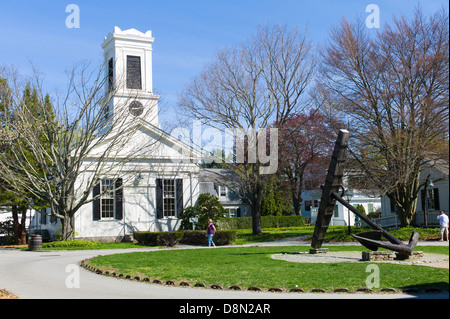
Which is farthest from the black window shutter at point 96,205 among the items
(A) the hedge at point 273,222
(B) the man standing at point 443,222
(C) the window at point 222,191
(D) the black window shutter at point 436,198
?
(C) the window at point 222,191

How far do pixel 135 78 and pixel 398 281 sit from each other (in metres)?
27.2

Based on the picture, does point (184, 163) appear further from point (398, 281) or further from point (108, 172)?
point (398, 281)

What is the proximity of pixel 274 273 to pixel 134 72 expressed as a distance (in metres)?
25.1

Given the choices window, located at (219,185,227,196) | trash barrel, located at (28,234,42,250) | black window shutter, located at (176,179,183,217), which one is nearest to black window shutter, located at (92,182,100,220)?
trash barrel, located at (28,234,42,250)

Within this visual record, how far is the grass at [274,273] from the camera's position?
10156mm

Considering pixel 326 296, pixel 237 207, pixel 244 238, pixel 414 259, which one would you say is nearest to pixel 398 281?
pixel 326 296

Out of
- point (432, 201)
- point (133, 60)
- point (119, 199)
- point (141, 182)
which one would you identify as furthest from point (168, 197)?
point (432, 201)

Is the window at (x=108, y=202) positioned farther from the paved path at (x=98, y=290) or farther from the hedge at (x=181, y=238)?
the paved path at (x=98, y=290)

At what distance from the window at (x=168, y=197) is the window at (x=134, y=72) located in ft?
23.8

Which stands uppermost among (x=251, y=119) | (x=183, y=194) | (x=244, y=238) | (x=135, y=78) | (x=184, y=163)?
(x=135, y=78)

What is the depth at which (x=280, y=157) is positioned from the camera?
3412 centimetres

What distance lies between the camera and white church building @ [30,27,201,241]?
29453 mm
